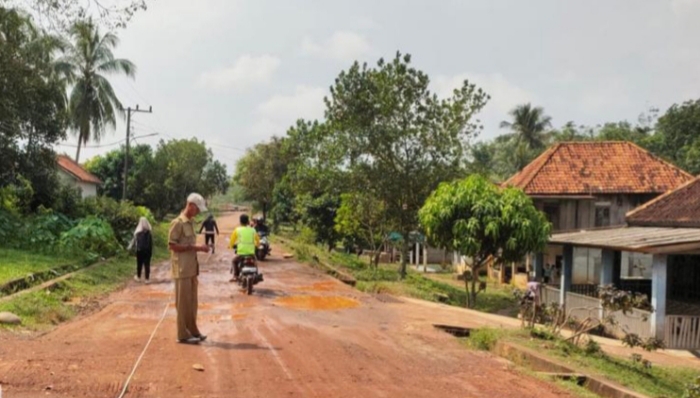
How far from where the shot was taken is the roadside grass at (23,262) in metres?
13.1

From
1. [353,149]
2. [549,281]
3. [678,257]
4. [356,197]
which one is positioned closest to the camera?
[678,257]

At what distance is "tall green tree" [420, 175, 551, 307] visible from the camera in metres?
18.0

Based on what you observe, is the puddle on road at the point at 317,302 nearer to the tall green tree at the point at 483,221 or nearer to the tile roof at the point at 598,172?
the tall green tree at the point at 483,221

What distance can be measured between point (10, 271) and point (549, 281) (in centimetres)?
2242

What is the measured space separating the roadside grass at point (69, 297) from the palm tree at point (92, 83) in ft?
78.9

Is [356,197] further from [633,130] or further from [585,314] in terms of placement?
[633,130]

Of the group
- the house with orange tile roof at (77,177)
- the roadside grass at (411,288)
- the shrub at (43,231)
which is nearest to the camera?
the roadside grass at (411,288)

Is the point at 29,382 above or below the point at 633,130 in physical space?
below

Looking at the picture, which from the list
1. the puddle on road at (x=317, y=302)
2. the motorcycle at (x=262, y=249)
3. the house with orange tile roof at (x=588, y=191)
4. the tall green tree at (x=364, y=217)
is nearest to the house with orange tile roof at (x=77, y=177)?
the tall green tree at (x=364, y=217)

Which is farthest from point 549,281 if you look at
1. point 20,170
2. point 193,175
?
point 193,175

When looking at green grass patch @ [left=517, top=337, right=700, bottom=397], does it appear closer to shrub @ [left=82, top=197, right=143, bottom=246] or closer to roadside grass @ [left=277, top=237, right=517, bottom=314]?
roadside grass @ [left=277, top=237, right=517, bottom=314]

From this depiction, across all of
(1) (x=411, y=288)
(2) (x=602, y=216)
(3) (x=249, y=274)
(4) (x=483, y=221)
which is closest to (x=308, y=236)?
(2) (x=602, y=216)

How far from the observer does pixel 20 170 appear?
25484 millimetres

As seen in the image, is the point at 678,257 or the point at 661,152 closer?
the point at 678,257
